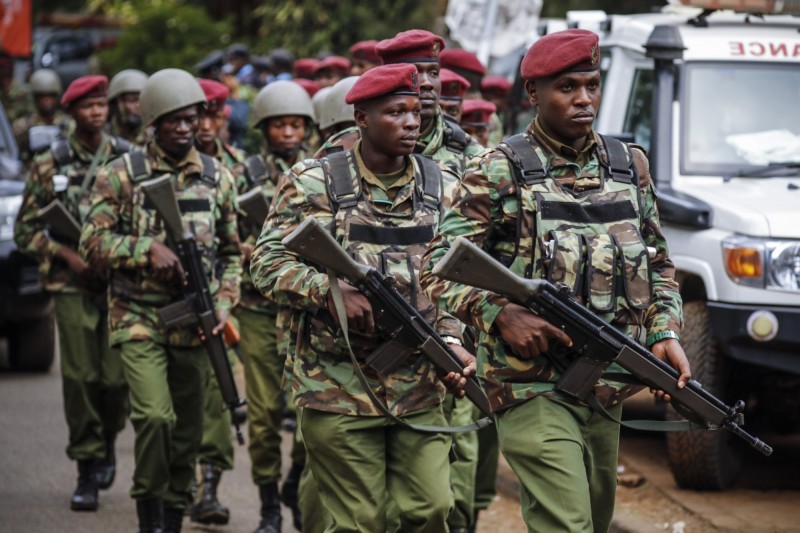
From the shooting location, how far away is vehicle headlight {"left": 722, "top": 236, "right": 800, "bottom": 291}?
6.95 m

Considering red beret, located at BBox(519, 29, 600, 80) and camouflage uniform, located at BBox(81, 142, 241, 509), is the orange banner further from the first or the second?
red beret, located at BBox(519, 29, 600, 80)

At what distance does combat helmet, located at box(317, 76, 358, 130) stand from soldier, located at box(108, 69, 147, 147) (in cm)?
216

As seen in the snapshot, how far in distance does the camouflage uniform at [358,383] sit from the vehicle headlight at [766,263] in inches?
92.3

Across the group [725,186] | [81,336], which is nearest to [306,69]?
[81,336]

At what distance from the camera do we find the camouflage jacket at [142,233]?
6789mm

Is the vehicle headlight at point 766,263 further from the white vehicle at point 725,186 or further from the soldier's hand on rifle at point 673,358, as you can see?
the soldier's hand on rifle at point 673,358

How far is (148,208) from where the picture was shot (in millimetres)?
6855

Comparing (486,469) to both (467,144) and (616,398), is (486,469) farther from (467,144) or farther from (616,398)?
(616,398)

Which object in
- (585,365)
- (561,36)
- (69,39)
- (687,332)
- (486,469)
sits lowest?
(69,39)

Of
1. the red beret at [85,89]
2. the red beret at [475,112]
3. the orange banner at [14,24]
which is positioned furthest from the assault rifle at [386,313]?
the orange banner at [14,24]

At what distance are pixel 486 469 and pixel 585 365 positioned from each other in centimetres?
269

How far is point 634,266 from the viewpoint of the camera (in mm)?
4574

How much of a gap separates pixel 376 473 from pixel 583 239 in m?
1.18

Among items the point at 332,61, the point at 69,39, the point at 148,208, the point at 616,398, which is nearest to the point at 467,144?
the point at 148,208
